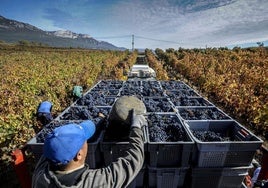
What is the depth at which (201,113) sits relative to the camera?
352 centimetres

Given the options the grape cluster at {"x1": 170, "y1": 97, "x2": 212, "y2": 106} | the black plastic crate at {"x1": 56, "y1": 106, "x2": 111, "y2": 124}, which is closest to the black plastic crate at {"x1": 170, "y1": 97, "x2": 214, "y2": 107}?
the grape cluster at {"x1": 170, "y1": 97, "x2": 212, "y2": 106}

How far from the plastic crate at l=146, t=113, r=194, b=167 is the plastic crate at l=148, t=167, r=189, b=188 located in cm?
6

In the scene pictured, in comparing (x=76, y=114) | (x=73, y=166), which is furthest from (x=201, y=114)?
(x=73, y=166)

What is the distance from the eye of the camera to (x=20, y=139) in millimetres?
4117

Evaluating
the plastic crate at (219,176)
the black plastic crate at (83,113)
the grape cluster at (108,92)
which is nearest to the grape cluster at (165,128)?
the plastic crate at (219,176)

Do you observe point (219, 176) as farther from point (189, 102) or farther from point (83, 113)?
point (83, 113)

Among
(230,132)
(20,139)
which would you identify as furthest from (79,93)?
(230,132)

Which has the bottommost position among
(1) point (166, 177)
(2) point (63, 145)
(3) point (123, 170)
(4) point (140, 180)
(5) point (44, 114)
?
Answer: (4) point (140, 180)

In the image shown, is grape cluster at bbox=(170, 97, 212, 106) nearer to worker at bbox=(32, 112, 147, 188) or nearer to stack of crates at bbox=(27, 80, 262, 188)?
stack of crates at bbox=(27, 80, 262, 188)

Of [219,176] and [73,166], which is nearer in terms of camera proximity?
[73,166]

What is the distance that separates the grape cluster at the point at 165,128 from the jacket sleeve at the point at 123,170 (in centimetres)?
87

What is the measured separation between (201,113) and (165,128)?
93cm

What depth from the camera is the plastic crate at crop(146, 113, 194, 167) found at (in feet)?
7.70

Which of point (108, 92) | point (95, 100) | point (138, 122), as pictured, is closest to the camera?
point (138, 122)
